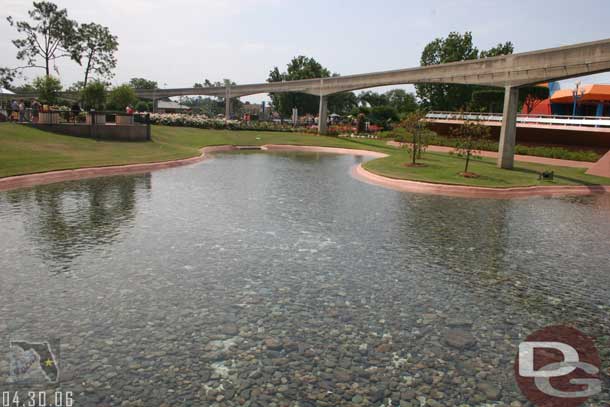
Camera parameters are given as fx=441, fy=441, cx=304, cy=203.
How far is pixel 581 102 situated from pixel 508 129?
26.8m

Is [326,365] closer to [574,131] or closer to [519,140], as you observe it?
[574,131]

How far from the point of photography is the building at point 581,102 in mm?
45406

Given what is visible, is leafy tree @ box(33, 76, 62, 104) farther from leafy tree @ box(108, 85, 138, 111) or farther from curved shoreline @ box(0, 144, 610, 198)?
curved shoreline @ box(0, 144, 610, 198)

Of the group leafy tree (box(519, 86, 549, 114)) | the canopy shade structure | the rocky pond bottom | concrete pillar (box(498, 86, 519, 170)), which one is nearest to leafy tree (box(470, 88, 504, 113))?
Result: leafy tree (box(519, 86, 549, 114))

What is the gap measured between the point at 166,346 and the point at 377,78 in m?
42.5

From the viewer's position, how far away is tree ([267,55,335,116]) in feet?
311

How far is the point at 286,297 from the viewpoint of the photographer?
7785 millimetres

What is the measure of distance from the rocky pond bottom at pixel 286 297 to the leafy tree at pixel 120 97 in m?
44.5

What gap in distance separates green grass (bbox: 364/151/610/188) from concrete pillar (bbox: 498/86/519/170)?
703 mm

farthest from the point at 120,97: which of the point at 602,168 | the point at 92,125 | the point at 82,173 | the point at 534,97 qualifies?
the point at 534,97

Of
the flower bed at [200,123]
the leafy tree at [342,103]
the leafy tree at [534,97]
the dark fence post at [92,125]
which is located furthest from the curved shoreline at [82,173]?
the leafy tree at [342,103]

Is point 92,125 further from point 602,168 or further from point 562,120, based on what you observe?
point 562,120

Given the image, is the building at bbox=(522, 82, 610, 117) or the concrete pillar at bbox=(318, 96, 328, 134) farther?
the concrete pillar at bbox=(318, 96, 328, 134)

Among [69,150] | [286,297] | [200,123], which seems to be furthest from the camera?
[200,123]
